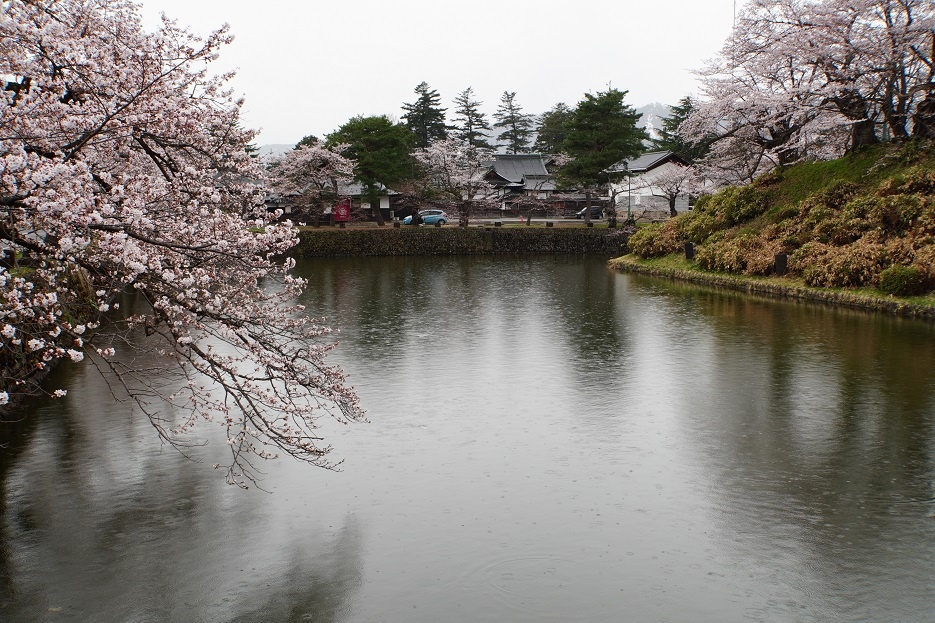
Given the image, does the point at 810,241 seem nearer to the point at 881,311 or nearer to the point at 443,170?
the point at 881,311

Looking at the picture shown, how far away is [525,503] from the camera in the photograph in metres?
7.91

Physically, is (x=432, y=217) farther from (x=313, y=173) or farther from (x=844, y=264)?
(x=844, y=264)

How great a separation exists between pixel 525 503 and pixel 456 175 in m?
42.2

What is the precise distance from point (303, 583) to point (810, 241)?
22816 millimetres

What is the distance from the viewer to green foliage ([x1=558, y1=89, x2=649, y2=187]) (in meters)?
44.6

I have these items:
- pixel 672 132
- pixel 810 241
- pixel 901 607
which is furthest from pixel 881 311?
pixel 672 132

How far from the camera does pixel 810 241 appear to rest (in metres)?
24.7

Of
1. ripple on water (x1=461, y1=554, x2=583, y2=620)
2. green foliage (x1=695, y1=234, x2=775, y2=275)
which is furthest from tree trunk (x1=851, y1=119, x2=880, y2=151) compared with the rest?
ripple on water (x1=461, y1=554, x2=583, y2=620)

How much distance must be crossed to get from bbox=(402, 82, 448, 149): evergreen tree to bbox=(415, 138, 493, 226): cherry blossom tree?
46.5 ft

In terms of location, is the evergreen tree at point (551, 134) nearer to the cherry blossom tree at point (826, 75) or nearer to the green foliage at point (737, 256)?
the cherry blossom tree at point (826, 75)

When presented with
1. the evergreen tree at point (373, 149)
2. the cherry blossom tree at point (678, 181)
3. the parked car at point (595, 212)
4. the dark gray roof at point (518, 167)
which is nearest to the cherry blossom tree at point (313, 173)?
the evergreen tree at point (373, 149)

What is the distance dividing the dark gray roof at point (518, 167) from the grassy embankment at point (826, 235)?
84.3 feet

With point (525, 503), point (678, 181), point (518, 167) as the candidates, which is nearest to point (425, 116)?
point (518, 167)

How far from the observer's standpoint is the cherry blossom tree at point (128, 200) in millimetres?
5797
